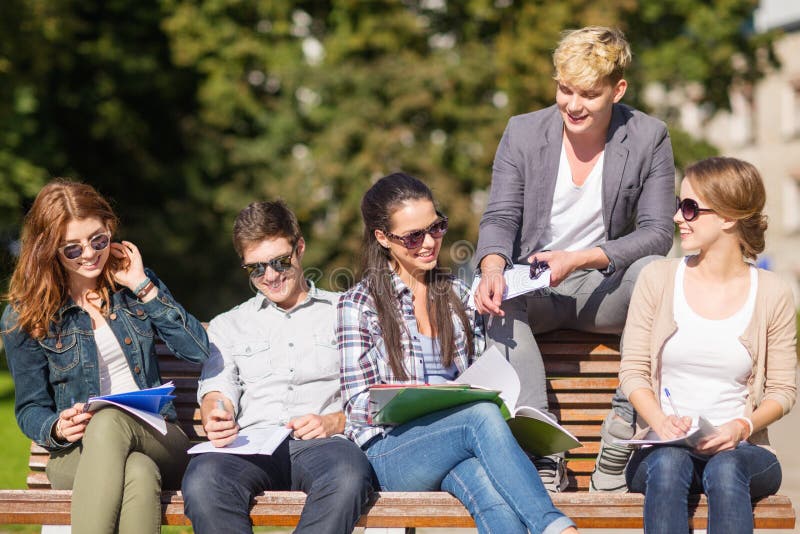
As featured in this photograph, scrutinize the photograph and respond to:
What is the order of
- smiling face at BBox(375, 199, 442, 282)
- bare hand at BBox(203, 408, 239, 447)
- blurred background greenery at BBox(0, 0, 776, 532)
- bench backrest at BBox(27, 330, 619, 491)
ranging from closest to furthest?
bare hand at BBox(203, 408, 239, 447) < smiling face at BBox(375, 199, 442, 282) < bench backrest at BBox(27, 330, 619, 491) < blurred background greenery at BBox(0, 0, 776, 532)

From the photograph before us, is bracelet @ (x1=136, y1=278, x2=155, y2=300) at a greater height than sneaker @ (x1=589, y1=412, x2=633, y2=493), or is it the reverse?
bracelet @ (x1=136, y1=278, x2=155, y2=300)

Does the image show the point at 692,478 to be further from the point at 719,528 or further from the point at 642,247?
the point at 642,247

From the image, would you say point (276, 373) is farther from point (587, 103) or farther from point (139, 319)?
point (587, 103)

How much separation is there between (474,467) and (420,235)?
0.92 metres

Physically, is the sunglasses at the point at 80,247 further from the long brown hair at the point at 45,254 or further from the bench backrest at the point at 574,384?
the bench backrest at the point at 574,384

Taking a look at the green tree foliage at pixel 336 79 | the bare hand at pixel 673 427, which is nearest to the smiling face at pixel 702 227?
the bare hand at pixel 673 427

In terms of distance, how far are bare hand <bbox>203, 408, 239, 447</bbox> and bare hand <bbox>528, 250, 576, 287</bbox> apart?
1.29m

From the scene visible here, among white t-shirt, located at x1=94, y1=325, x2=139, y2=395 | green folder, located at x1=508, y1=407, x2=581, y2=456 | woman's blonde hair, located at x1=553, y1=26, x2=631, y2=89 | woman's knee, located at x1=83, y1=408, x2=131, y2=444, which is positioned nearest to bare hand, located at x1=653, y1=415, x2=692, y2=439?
green folder, located at x1=508, y1=407, x2=581, y2=456

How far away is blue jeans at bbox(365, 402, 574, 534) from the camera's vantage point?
3691 millimetres

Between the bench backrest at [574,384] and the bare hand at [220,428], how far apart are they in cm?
66

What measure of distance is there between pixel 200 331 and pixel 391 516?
107 cm

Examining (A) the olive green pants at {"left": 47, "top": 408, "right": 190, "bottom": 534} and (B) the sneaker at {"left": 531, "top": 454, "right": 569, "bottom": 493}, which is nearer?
(A) the olive green pants at {"left": 47, "top": 408, "right": 190, "bottom": 534}

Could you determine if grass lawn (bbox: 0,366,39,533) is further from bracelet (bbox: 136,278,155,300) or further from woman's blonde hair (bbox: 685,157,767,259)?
woman's blonde hair (bbox: 685,157,767,259)

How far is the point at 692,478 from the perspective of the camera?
391cm
